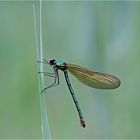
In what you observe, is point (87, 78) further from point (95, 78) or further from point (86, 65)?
point (86, 65)

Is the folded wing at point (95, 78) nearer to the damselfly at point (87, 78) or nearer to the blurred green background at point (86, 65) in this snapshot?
the damselfly at point (87, 78)

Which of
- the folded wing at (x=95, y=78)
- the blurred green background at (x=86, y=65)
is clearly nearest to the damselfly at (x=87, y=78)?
the folded wing at (x=95, y=78)

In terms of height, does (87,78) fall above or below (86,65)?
below

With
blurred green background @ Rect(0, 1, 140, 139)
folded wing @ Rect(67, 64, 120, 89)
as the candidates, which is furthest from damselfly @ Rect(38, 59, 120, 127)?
blurred green background @ Rect(0, 1, 140, 139)

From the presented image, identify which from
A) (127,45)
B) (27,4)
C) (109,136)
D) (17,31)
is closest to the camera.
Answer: (109,136)

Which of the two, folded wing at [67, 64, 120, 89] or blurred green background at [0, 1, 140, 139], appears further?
blurred green background at [0, 1, 140, 139]

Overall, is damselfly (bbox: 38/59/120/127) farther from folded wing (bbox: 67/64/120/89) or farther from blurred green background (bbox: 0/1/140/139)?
blurred green background (bbox: 0/1/140/139)

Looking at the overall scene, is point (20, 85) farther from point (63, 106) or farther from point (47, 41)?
point (47, 41)

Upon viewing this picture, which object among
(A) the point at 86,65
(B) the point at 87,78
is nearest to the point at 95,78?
(B) the point at 87,78

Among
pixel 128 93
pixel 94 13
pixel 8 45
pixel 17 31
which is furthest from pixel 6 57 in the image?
pixel 128 93
